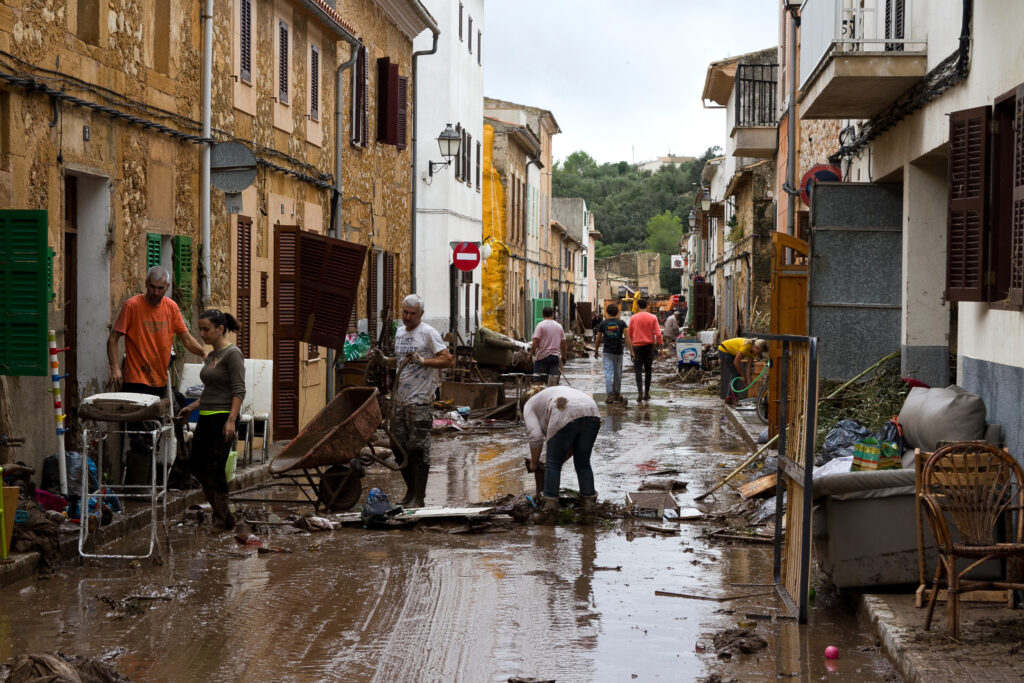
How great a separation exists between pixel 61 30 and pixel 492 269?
99.5 ft

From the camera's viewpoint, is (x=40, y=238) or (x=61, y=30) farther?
(x=61, y=30)

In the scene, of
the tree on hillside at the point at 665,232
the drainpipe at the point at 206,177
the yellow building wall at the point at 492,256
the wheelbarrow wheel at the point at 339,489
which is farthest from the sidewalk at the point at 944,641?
the tree on hillside at the point at 665,232

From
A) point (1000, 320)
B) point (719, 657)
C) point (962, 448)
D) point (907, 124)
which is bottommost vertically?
point (719, 657)

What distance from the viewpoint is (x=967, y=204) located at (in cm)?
962

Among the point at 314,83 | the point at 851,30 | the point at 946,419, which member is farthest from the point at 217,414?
the point at 314,83

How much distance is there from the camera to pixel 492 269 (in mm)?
40594

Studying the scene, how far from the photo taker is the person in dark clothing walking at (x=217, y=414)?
10.1 metres

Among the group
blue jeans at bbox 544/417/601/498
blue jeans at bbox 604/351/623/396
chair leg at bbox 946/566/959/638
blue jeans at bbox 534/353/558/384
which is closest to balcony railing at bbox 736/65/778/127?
blue jeans at bbox 604/351/623/396

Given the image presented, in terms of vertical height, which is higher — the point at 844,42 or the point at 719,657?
the point at 844,42

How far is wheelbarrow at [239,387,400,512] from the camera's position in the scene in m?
10.3

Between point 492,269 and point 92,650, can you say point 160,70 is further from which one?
point 492,269

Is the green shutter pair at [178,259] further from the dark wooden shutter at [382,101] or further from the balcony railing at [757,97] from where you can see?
the balcony railing at [757,97]

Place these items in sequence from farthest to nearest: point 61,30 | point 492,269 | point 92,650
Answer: point 492,269, point 61,30, point 92,650

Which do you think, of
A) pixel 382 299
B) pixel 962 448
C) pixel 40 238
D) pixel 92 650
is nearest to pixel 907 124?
pixel 962 448
